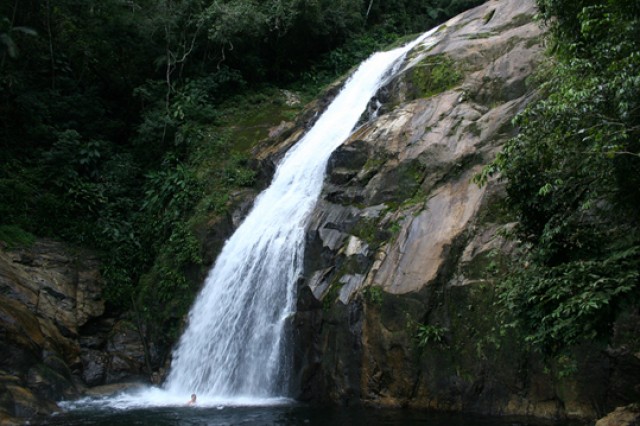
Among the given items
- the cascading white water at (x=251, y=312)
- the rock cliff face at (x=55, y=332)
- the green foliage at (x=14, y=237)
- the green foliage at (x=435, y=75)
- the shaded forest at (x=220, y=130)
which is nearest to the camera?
the shaded forest at (x=220, y=130)

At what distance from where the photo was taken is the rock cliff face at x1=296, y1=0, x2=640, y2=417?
10250 millimetres

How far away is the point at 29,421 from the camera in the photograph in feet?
37.9

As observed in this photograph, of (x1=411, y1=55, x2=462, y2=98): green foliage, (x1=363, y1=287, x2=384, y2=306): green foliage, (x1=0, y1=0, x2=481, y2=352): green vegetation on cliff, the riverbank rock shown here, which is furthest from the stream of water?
(x1=411, y1=55, x2=462, y2=98): green foliage

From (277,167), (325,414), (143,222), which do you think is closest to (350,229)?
(325,414)

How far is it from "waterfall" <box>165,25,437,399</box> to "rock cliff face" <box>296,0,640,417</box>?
651 mm

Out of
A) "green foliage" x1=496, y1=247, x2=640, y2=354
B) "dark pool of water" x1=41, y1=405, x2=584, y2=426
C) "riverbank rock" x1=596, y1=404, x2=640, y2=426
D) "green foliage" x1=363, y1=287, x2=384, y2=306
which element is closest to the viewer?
"green foliage" x1=496, y1=247, x2=640, y2=354

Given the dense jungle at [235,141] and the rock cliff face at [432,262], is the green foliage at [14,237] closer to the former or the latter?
the dense jungle at [235,141]

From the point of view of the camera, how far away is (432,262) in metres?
11.7

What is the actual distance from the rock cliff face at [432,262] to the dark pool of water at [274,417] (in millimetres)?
437

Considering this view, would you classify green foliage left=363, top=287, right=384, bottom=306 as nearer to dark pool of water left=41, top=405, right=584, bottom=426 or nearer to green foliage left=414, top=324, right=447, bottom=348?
green foliage left=414, top=324, right=447, bottom=348

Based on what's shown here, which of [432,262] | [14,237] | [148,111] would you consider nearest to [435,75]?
[432,262]

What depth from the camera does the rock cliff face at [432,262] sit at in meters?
10.2

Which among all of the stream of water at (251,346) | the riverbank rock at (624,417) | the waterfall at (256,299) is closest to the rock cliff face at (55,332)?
the stream of water at (251,346)

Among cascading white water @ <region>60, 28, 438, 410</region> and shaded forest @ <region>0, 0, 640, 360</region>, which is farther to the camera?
cascading white water @ <region>60, 28, 438, 410</region>
